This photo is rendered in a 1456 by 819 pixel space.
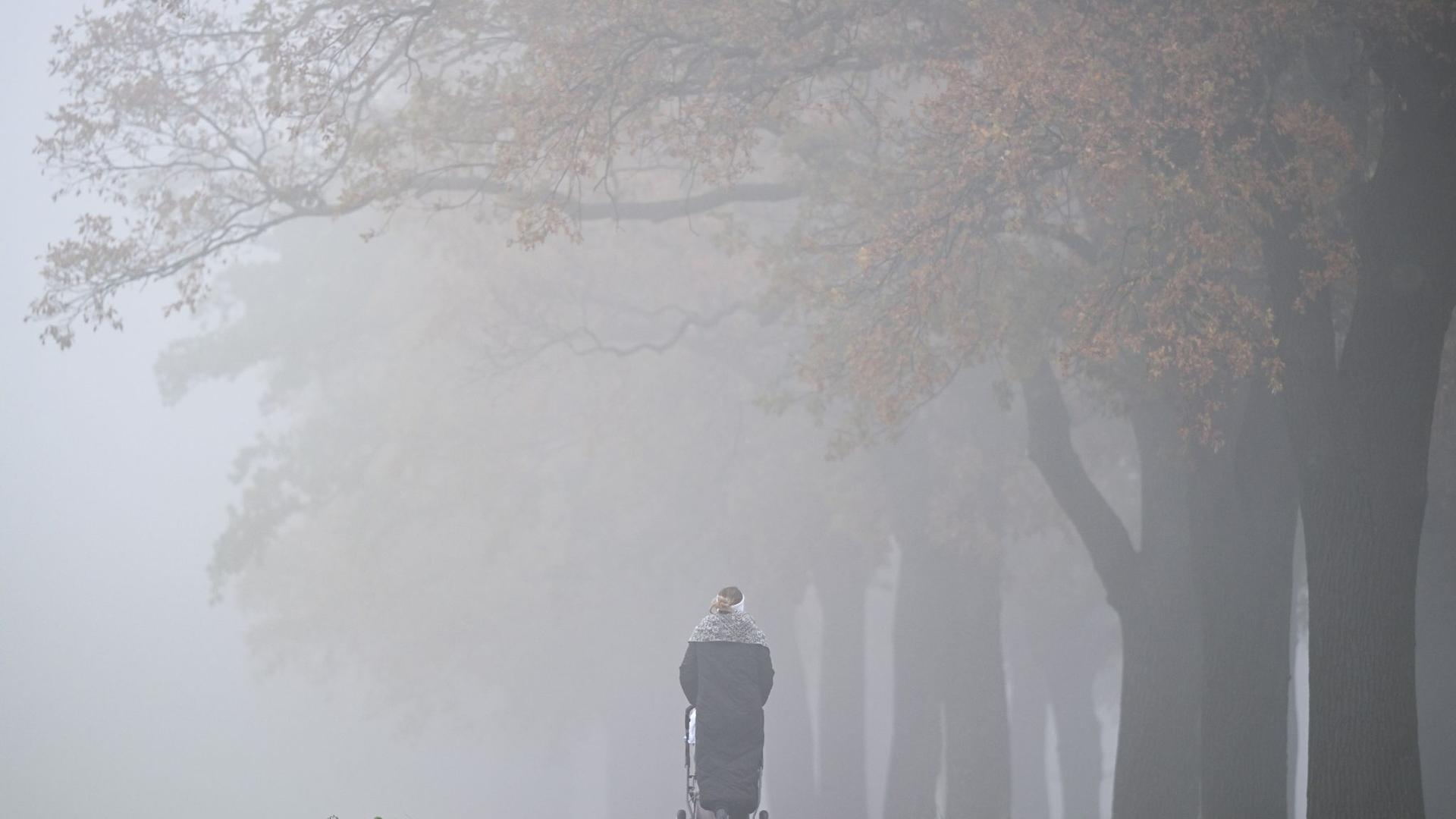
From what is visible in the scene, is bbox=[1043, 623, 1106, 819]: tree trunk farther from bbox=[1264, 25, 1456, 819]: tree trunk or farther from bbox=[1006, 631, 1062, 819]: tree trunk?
bbox=[1264, 25, 1456, 819]: tree trunk

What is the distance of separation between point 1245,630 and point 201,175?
475 inches

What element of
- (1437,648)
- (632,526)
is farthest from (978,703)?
(632,526)

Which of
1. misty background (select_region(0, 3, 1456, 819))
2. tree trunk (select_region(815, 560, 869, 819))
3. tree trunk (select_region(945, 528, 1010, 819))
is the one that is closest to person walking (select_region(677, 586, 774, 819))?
misty background (select_region(0, 3, 1456, 819))

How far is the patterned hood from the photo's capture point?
35.2 ft

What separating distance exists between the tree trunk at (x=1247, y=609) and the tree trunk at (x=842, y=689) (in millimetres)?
15042

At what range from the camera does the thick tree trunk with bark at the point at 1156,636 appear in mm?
14969

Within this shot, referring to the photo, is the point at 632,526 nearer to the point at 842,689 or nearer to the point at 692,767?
the point at 842,689

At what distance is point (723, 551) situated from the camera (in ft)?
105

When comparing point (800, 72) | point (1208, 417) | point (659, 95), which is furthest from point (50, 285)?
point (1208, 417)

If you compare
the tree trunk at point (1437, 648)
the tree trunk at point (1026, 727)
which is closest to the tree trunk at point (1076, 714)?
the tree trunk at point (1026, 727)

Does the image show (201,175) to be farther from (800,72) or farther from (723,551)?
(723,551)

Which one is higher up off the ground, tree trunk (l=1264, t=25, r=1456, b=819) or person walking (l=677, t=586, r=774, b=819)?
tree trunk (l=1264, t=25, r=1456, b=819)

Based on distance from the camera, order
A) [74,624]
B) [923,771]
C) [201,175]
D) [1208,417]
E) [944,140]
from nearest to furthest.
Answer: [1208,417]
[944,140]
[201,175]
[923,771]
[74,624]

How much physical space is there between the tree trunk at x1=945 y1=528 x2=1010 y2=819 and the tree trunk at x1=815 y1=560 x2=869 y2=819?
5046mm
